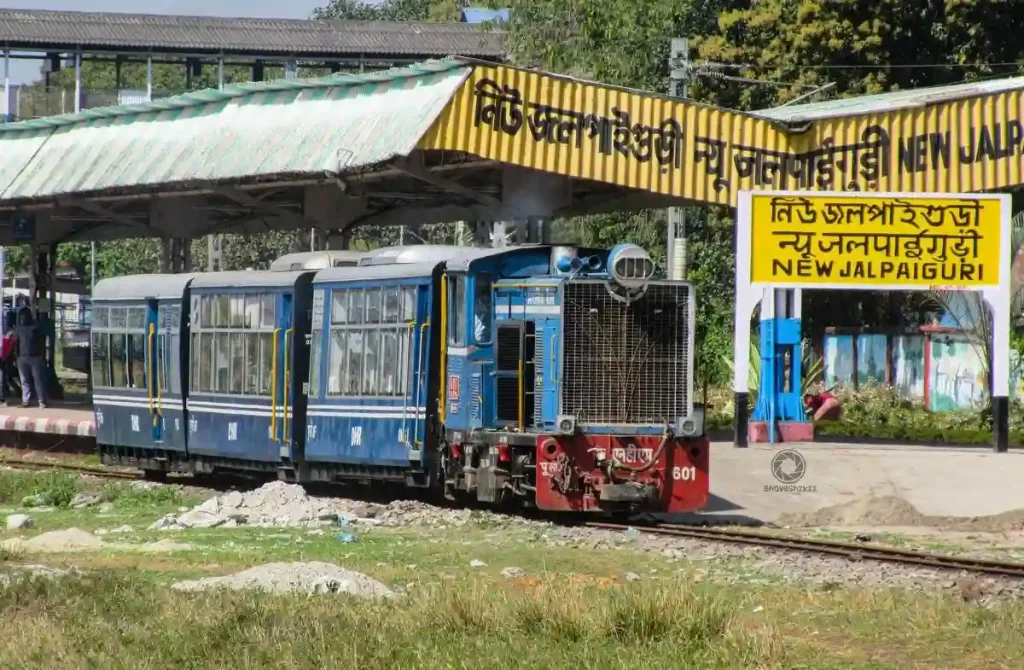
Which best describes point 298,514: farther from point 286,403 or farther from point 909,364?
point 909,364

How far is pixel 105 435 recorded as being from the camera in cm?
2769

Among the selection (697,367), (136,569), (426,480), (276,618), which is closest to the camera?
(276,618)

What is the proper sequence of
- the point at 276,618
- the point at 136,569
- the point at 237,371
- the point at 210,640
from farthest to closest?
the point at 237,371, the point at 136,569, the point at 276,618, the point at 210,640

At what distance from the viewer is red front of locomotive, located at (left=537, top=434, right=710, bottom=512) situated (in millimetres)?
18922

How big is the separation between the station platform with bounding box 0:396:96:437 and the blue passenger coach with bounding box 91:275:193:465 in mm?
4221

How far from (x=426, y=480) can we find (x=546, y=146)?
732cm

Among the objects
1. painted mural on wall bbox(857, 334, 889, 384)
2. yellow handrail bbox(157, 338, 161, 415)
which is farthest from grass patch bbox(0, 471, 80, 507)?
painted mural on wall bbox(857, 334, 889, 384)

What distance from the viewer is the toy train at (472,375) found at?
19109 millimetres

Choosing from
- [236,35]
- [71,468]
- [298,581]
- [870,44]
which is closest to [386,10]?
[236,35]

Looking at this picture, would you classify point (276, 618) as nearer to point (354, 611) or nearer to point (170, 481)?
point (354, 611)

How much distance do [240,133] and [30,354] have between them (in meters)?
10.5

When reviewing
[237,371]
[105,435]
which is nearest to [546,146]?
[237,371]

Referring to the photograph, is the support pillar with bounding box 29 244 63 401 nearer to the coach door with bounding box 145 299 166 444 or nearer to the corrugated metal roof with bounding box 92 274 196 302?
the corrugated metal roof with bounding box 92 274 196 302

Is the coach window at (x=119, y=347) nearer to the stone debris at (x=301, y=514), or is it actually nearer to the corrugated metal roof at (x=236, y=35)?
the stone debris at (x=301, y=514)
